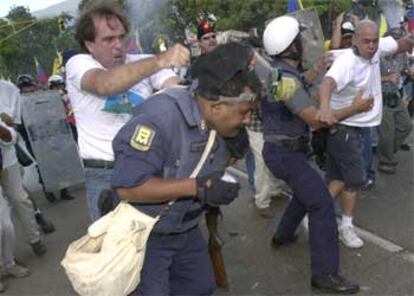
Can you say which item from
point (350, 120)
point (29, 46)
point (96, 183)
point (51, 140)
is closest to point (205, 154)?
point (96, 183)

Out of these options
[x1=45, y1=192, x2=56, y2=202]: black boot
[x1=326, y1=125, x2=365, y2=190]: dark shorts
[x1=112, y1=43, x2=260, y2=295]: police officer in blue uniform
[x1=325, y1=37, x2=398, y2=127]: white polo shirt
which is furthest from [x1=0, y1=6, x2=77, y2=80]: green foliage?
[x1=112, y1=43, x2=260, y2=295]: police officer in blue uniform

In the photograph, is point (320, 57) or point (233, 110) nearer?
point (233, 110)

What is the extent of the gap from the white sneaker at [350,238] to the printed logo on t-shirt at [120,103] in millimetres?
2235

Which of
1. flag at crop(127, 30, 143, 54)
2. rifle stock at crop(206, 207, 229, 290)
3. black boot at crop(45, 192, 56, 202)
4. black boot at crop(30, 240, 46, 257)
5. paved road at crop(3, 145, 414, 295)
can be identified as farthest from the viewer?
black boot at crop(45, 192, 56, 202)

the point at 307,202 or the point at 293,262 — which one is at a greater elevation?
the point at 307,202

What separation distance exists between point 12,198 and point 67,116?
2.49 metres

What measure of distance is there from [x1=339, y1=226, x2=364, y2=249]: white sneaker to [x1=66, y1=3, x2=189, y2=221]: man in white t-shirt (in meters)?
2.12

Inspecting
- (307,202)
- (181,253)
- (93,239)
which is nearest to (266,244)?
(307,202)

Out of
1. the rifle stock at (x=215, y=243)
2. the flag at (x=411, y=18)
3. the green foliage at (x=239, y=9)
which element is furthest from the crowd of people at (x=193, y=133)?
the green foliage at (x=239, y=9)

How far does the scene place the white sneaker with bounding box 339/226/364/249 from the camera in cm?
430

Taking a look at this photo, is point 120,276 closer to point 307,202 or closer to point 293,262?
point 307,202

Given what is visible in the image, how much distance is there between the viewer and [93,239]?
2342mm

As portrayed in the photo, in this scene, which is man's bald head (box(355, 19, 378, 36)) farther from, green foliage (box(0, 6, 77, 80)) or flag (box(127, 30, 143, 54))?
green foliage (box(0, 6, 77, 80))

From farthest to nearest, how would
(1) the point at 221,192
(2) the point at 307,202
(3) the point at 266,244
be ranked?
(3) the point at 266,244
(2) the point at 307,202
(1) the point at 221,192
